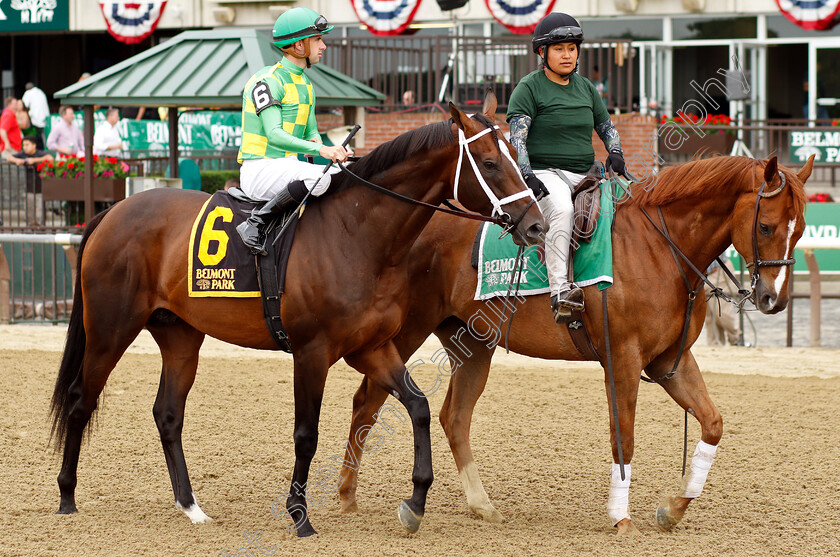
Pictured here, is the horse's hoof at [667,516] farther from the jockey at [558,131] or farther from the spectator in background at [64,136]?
the spectator in background at [64,136]

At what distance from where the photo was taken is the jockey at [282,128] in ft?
15.6

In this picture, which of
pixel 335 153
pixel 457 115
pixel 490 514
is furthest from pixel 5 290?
pixel 457 115

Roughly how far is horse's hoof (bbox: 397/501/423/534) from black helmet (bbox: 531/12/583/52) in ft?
7.42

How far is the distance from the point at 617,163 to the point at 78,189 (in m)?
8.26

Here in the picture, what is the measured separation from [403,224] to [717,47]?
53.4 feet

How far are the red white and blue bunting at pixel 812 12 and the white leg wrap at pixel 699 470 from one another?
14.0 metres

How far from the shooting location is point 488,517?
4.97 metres

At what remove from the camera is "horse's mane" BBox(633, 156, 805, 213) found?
4.54m

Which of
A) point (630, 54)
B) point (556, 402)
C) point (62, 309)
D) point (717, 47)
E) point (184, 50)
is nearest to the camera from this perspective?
point (556, 402)

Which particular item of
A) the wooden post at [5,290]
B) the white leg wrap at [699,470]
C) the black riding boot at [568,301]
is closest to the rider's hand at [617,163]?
the black riding boot at [568,301]

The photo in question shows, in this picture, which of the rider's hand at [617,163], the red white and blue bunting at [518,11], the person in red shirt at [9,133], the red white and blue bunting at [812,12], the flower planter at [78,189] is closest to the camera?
the rider's hand at [617,163]

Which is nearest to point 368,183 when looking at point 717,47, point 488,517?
point 488,517

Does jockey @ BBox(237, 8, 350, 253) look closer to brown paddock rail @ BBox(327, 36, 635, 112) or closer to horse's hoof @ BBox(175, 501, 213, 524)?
horse's hoof @ BBox(175, 501, 213, 524)

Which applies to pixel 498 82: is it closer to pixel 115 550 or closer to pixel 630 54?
pixel 630 54
